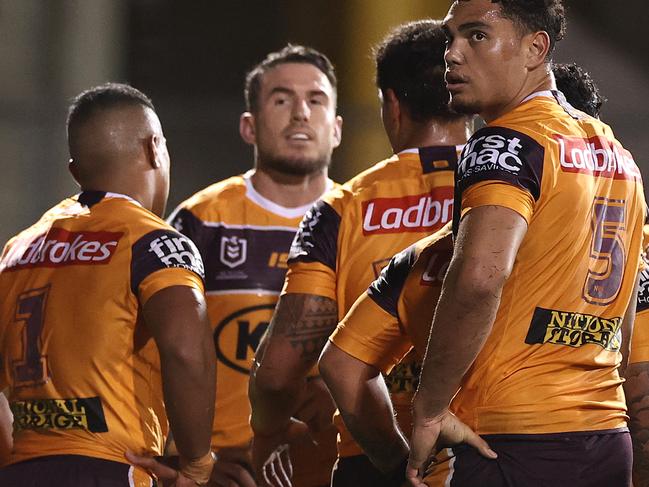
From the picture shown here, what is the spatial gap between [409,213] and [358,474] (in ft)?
2.89

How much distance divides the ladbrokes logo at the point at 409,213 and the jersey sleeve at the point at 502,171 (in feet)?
3.20

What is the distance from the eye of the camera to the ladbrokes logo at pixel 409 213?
377 cm

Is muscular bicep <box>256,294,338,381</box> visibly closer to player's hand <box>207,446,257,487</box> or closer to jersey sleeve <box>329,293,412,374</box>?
player's hand <box>207,446,257,487</box>

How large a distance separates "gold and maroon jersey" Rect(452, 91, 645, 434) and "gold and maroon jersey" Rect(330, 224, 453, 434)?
213mm

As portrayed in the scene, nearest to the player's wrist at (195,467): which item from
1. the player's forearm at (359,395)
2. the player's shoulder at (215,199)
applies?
the player's forearm at (359,395)

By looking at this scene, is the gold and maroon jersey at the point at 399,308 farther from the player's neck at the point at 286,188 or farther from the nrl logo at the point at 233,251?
the player's neck at the point at 286,188

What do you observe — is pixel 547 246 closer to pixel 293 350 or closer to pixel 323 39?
pixel 293 350

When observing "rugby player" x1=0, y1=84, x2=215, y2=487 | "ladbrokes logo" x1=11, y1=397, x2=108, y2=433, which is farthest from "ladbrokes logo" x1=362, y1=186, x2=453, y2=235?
"ladbrokes logo" x1=11, y1=397, x2=108, y2=433

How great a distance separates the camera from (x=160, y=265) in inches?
135

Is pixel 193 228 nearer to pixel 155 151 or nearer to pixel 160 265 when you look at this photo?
pixel 155 151

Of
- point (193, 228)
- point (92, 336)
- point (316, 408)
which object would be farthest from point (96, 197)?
point (193, 228)

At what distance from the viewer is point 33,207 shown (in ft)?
29.3

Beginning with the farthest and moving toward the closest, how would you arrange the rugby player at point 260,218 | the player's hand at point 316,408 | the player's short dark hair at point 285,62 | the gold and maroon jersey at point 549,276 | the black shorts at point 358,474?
the player's short dark hair at point 285,62, the rugby player at point 260,218, the player's hand at point 316,408, the black shorts at point 358,474, the gold and maroon jersey at point 549,276

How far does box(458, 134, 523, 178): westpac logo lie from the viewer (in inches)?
106
